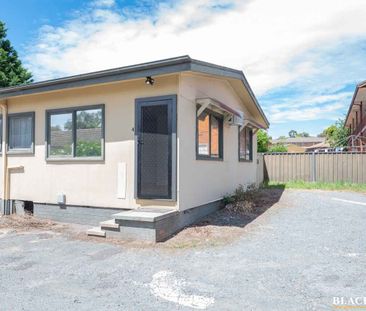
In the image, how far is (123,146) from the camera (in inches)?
263

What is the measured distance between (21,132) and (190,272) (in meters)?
6.39

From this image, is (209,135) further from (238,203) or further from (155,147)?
(238,203)

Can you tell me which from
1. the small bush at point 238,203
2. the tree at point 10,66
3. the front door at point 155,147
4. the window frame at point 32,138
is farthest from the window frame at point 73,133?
the tree at point 10,66

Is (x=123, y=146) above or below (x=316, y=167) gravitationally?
above

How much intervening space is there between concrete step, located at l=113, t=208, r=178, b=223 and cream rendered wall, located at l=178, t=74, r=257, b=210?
0.44 m

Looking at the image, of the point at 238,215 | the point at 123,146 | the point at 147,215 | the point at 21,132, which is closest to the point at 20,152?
the point at 21,132

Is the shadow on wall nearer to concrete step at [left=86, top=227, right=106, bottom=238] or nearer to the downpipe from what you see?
concrete step at [left=86, top=227, right=106, bottom=238]

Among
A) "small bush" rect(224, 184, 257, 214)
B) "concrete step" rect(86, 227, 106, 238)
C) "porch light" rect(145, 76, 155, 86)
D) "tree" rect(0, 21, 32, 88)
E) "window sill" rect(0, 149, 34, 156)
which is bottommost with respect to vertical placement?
"concrete step" rect(86, 227, 106, 238)

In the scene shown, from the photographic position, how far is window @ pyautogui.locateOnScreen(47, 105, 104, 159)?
703 centimetres

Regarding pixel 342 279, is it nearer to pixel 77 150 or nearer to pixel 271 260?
pixel 271 260

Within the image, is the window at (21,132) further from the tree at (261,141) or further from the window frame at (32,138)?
the tree at (261,141)

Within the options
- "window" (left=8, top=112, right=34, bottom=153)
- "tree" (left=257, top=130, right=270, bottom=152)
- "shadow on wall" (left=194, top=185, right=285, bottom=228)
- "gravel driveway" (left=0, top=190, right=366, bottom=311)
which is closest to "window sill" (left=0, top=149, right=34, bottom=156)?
"window" (left=8, top=112, right=34, bottom=153)

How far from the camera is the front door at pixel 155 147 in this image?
20.1ft

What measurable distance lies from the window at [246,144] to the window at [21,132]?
6.34 metres
